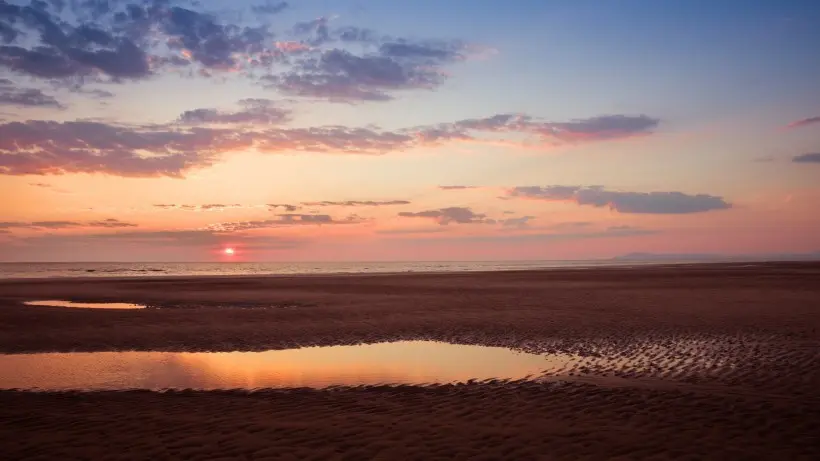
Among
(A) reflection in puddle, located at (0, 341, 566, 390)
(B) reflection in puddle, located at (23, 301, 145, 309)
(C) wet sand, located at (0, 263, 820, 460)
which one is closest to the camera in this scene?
(C) wet sand, located at (0, 263, 820, 460)

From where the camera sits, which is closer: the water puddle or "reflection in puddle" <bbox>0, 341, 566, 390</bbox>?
"reflection in puddle" <bbox>0, 341, 566, 390</bbox>

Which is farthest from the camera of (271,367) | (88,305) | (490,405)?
(88,305)

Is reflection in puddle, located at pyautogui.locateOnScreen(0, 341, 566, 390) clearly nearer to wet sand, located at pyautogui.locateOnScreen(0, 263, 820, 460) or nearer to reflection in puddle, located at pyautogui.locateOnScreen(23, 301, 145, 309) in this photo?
wet sand, located at pyautogui.locateOnScreen(0, 263, 820, 460)

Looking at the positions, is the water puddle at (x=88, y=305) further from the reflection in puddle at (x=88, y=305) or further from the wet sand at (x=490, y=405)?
the wet sand at (x=490, y=405)

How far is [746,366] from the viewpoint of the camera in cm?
1576

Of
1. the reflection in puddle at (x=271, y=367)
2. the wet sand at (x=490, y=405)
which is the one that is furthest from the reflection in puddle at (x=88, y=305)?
the reflection in puddle at (x=271, y=367)

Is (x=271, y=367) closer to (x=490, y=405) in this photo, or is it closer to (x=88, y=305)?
(x=490, y=405)

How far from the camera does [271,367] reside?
17.0m

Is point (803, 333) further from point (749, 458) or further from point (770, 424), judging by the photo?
point (749, 458)

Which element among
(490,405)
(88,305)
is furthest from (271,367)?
(88,305)

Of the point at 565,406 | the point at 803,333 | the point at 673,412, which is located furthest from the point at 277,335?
the point at 803,333

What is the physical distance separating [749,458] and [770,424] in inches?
86.7

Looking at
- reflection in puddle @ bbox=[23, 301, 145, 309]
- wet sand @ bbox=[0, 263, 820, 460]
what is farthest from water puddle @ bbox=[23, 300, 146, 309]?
wet sand @ bbox=[0, 263, 820, 460]

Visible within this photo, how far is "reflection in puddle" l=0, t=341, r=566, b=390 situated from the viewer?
14812 millimetres
